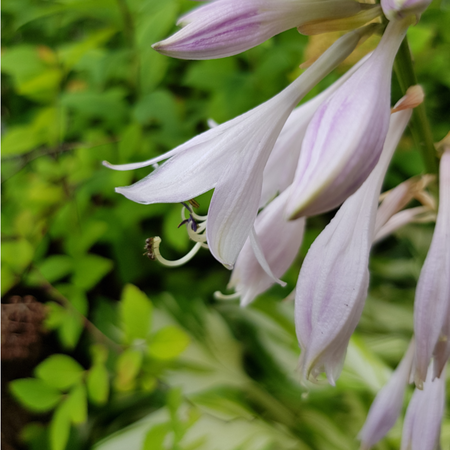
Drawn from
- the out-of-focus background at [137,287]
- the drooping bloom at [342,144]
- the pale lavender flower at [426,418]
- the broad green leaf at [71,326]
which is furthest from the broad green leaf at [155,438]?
the drooping bloom at [342,144]

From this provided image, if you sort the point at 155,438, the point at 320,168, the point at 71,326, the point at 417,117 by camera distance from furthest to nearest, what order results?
the point at 71,326
the point at 155,438
the point at 417,117
the point at 320,168

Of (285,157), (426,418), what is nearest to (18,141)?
(285,157)

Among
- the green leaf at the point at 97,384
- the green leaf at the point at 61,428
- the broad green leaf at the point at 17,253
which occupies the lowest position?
the green leaf at the point at 61,428

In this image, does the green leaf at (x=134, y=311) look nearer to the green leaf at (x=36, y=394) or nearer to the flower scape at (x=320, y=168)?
the green leaf at (x=36, y=394)

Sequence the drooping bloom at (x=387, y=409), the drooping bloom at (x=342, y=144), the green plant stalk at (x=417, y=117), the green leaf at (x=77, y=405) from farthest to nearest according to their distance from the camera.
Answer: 1. the green leaf at (x=77, y=405)
2. the drooping bloom at (x=387, y=409)
3. the green plant stalk at (x=417, y=117)
4. the drooping bloom at (x=342, y=144)

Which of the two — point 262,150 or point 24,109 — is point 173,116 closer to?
point 262,150

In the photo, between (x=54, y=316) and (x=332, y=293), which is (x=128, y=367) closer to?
(x=54, y=316)

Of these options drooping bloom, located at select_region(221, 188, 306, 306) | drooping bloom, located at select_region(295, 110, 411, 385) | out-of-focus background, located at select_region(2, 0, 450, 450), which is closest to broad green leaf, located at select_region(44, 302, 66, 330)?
out-of-focus background, located at select_region(2, 0, 450, 450)

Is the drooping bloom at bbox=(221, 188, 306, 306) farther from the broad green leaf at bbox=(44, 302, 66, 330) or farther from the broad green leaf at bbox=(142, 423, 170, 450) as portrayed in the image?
the broad green leaf at bbox=(44, 302, 66, 330)
